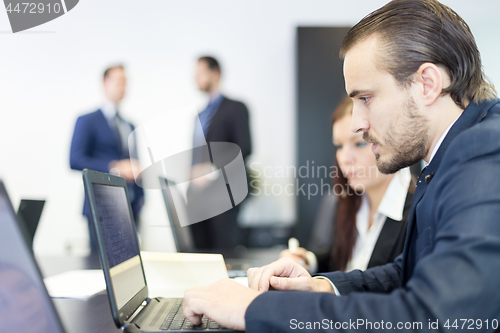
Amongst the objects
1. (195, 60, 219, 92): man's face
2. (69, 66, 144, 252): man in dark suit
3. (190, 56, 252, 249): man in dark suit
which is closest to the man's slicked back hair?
(190, 56, 252, 249): man in dark suit

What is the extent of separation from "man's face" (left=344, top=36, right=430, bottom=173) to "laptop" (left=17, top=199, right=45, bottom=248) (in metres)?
1.10

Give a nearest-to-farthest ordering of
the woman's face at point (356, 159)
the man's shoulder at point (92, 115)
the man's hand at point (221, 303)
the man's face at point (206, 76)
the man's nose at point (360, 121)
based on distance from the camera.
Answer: the man's hand at point (221, 303), the man's nose at point (360, 121), the woman's face at point (356, 159), the man's shoulder at point (92, 115), the man's face at point (206, 76)

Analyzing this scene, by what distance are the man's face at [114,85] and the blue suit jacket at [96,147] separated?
1.08ft

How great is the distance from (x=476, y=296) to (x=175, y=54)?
3.34 m

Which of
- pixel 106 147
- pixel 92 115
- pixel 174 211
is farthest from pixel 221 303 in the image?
pixel 92 115

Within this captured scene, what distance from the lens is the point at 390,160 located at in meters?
0.90

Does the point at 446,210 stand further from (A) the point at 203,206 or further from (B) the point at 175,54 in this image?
(B) the point at 175,54

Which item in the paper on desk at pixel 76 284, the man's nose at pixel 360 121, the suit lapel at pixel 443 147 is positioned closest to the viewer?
the suit lapel at pixel 443 147

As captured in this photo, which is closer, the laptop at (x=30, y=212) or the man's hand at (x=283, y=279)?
the man's hand at (x=283, y=279)

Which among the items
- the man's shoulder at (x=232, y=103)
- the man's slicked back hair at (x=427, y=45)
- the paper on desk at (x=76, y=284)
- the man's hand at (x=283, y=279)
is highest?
the man's slicked back hair at (x=427, y=45)

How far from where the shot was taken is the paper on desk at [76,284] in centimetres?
100

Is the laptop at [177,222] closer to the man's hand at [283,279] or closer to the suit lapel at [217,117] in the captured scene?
the man's hand at [283,279]

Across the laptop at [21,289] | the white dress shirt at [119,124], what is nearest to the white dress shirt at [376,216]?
the laptop at [21,289]

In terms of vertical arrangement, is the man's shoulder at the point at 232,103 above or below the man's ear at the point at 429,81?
below
